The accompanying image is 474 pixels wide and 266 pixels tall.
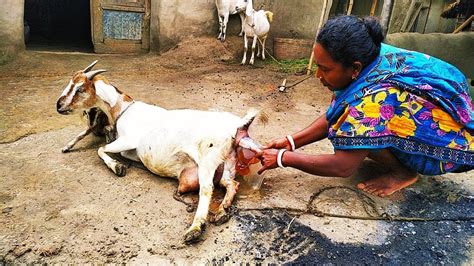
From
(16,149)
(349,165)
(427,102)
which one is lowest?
(16,149)

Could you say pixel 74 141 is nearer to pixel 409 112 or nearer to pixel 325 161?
pixel 325 161

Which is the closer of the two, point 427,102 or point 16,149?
point 427,102

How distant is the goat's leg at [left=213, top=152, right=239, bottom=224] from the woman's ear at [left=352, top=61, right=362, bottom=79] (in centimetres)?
99

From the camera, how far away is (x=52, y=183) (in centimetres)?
282

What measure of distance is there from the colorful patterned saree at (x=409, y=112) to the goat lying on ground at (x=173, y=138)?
0.71 m

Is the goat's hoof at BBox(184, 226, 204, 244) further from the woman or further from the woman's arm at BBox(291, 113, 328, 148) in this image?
the woman's arm at BBox(291, 113, 328, 148)

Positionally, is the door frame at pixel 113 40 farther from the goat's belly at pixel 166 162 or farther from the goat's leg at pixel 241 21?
the goat's belly at pixel 166 162

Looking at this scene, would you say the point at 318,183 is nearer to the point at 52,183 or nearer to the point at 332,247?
the point at 332,247

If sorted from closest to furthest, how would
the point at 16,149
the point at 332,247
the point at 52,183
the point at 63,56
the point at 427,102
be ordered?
the point at 332,247
the point at 427,102
the point at 52,183
the point at 16,149
the point at 63,56

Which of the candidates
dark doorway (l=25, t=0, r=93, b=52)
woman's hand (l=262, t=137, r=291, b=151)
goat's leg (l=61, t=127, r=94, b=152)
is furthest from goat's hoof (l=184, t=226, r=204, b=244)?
dark doorway (l=25, t=0, r=93, b=52)

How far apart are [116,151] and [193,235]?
1227mm

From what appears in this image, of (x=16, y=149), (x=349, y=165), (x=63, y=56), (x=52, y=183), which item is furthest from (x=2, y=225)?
(x=63, y=56)

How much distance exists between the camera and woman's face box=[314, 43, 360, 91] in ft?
7.60

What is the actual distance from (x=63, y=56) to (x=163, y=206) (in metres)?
5.60
